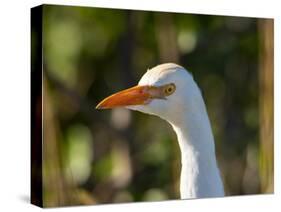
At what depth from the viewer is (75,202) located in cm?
470

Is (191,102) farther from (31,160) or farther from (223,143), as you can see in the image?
(31,160)

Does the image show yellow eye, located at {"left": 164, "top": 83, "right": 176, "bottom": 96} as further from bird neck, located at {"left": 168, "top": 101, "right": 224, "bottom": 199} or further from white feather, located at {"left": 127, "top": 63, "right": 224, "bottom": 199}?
bird neck, located at {"left": 168, "top": 101, "right": 224, "bottom": 199}

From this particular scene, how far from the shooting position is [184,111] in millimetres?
4773

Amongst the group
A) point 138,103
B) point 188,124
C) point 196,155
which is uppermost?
point 138,103

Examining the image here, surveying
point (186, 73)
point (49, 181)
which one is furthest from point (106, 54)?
point (49, 181)

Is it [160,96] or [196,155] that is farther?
[196,155]

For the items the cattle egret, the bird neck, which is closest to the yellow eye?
the cattle egret

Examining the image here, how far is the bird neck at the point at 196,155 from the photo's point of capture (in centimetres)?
481

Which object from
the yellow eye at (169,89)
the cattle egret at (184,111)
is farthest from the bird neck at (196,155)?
the yellow eye at (169,89)

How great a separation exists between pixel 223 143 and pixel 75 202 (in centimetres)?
109

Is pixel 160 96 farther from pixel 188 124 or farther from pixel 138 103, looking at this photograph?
pixel 188 124

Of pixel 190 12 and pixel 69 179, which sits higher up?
pixel 190 12

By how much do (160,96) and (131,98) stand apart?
6.6 inches

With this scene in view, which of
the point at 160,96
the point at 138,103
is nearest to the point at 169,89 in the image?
the point at 160,96
